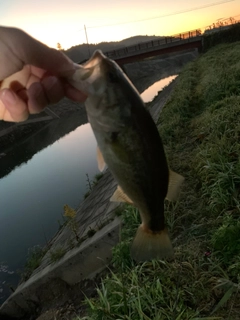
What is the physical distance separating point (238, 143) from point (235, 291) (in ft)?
11.0

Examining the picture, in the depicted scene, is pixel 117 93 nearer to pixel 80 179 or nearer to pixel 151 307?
pixel 151 307

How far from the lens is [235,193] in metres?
4.94

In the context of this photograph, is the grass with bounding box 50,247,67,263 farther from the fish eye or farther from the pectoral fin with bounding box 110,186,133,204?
the fish eye

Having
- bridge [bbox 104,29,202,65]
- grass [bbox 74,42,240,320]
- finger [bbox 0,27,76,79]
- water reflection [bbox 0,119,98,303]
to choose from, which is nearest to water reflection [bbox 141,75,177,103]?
bridge [bbox 104,29,202,65]

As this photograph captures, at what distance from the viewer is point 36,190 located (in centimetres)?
1528

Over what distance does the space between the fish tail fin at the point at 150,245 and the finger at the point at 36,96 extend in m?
1.22

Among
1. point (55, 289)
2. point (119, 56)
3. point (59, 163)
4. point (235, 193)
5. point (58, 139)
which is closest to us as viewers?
point (235, 193)

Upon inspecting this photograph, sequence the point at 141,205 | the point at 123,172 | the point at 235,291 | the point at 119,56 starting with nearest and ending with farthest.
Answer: the point at 123,172, the point at 141,205, the point at 235,291, the point at 119,56

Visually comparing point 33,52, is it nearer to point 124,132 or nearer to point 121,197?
point 124,132

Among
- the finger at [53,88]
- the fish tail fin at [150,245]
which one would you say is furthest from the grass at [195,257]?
the finger at [53,88]

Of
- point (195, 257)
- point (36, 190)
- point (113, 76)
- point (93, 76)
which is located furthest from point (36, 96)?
point (36, 190)

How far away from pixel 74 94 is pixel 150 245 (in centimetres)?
122

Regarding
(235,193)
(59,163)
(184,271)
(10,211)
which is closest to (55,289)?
(184,271)

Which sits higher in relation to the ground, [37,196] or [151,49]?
[151,49]
